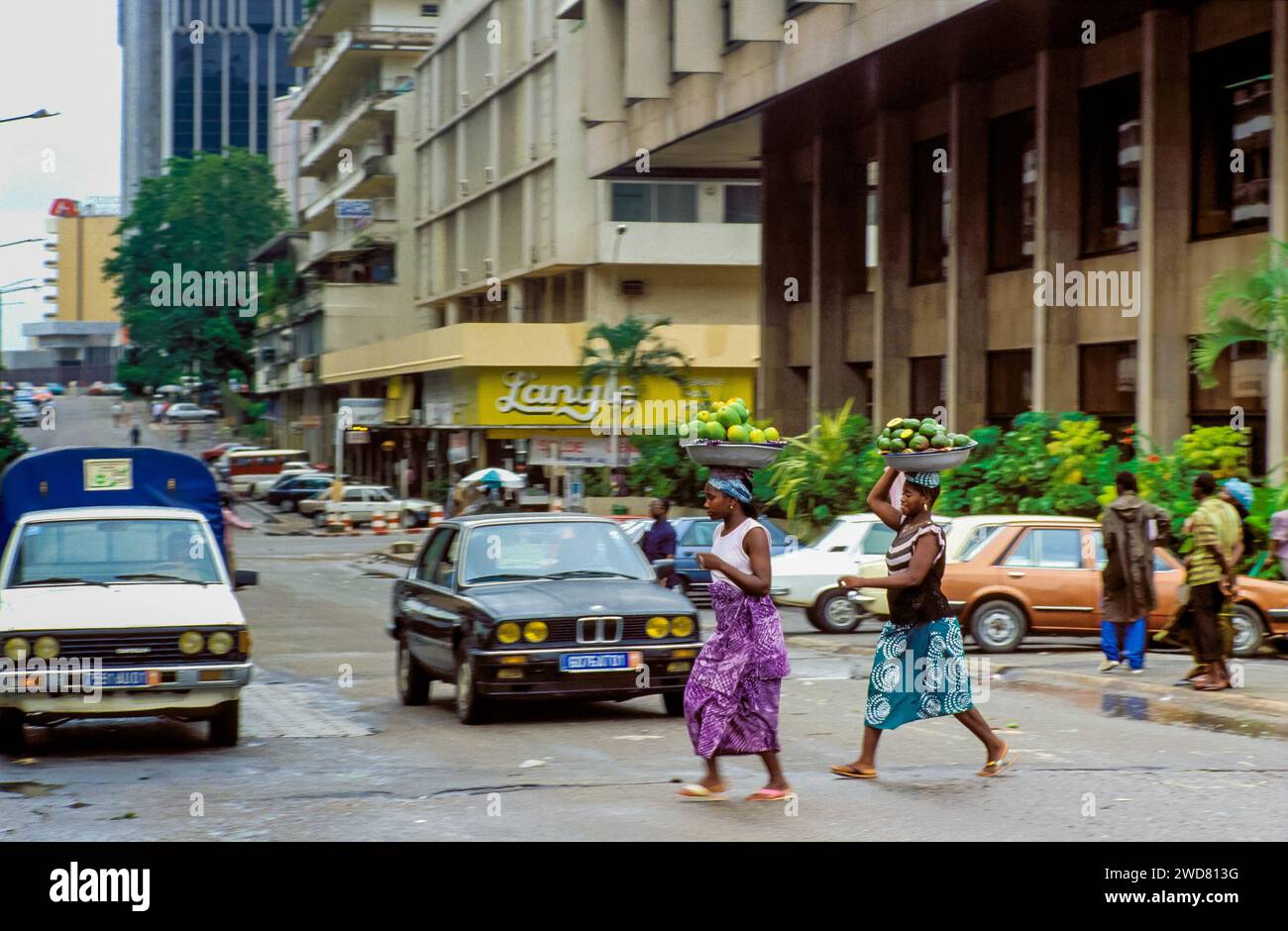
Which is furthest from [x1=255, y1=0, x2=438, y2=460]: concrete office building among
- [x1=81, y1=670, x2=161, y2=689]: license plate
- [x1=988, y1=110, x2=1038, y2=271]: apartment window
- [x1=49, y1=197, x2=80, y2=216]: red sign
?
[x1=49, y1=197, x2=80, y2=216]: red sign

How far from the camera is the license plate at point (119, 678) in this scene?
37.4 ft

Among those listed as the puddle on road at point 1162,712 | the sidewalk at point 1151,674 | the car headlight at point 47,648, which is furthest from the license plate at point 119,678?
the sidewalk at point 1151,674

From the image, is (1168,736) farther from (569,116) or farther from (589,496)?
(569,116)

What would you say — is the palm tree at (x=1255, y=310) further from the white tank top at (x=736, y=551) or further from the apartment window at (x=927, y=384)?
the white tank top at (x=736, y=551)

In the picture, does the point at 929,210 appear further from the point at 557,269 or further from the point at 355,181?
the point at 355,181

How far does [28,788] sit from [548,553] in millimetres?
4593

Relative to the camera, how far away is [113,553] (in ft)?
42.2

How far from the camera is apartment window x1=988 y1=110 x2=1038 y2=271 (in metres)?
29.8

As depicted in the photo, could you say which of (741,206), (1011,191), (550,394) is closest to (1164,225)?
(1011,191)

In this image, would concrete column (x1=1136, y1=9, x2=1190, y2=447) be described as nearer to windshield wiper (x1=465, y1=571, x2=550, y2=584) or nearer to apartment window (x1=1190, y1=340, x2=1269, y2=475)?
apartment window (x1=1190, y1=340, x2=1269, y2=475)

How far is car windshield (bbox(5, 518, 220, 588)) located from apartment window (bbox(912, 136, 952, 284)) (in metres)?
21.7

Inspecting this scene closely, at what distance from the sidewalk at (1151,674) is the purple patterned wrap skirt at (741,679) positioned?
5373 millimetres

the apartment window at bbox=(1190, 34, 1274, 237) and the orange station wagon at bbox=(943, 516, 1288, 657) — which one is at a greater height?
the apartment window at bbox=(1190, 34, 1274, 237)
